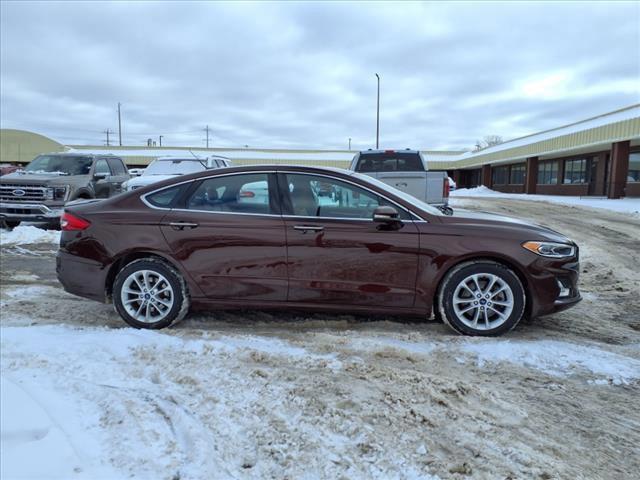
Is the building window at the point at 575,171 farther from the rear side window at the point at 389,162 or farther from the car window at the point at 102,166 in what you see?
the car window at the point at 102,166

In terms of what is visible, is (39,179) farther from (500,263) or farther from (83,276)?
(500,263)

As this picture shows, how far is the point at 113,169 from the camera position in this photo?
1289 centimetres

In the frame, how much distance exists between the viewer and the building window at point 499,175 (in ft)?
143

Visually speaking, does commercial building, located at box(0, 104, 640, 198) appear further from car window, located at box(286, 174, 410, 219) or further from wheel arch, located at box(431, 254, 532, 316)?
wheel arch, located at box(431, 254, 532, 316)

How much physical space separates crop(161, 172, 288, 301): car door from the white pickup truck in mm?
3763

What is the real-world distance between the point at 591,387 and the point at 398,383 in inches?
53.8

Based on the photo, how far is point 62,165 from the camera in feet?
38.4

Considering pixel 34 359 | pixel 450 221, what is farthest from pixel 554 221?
pixel 34 359

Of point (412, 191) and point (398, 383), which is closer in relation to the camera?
point (398, 383)

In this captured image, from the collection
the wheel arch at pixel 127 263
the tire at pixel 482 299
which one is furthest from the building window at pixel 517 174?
the wheel arch at pixel 127 263

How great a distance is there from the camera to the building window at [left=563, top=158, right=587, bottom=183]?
3230 centimetres

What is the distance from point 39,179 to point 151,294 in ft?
26.0

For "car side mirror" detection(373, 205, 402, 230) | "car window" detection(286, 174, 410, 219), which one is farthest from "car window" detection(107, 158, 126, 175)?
"car side mirror" detection(373, 205, 402, 230)

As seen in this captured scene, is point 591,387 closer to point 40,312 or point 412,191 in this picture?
point 40,312
